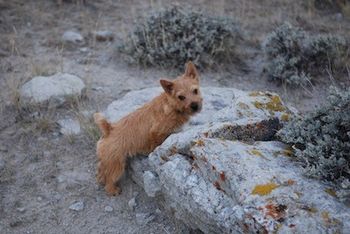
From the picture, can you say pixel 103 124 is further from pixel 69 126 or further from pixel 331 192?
pixel 331 192

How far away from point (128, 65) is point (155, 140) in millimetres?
3316

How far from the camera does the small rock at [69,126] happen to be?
6629 mm

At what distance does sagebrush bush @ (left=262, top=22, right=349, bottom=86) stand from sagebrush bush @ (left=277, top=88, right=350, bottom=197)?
341cm

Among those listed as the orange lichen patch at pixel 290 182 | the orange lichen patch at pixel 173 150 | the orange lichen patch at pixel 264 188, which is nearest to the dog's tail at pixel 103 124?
the orange lichen patch at pixel 173 150

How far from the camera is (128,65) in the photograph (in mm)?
8414

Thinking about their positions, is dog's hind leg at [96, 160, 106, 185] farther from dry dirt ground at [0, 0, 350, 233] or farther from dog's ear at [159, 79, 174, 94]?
dog's ear at [159, 79, 174, 94]

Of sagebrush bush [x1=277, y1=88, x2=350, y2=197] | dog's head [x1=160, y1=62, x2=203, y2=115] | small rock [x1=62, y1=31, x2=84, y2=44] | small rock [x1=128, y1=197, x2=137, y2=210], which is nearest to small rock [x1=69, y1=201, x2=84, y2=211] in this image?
small rock [x1=128, y1=197, x2=137, y2=210]

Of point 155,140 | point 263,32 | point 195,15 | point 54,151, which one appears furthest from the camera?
point 263,32

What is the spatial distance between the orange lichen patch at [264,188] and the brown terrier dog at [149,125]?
1893 mm

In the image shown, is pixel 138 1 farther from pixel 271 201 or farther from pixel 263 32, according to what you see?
pixel 271 201

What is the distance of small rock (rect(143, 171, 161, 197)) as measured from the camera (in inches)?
198

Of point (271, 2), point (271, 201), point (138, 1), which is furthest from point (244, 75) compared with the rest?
point (271, 201)

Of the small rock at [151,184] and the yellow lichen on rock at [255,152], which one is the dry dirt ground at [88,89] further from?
the yellow lichen on rock at [255,152]

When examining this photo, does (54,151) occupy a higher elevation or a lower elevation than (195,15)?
lower
